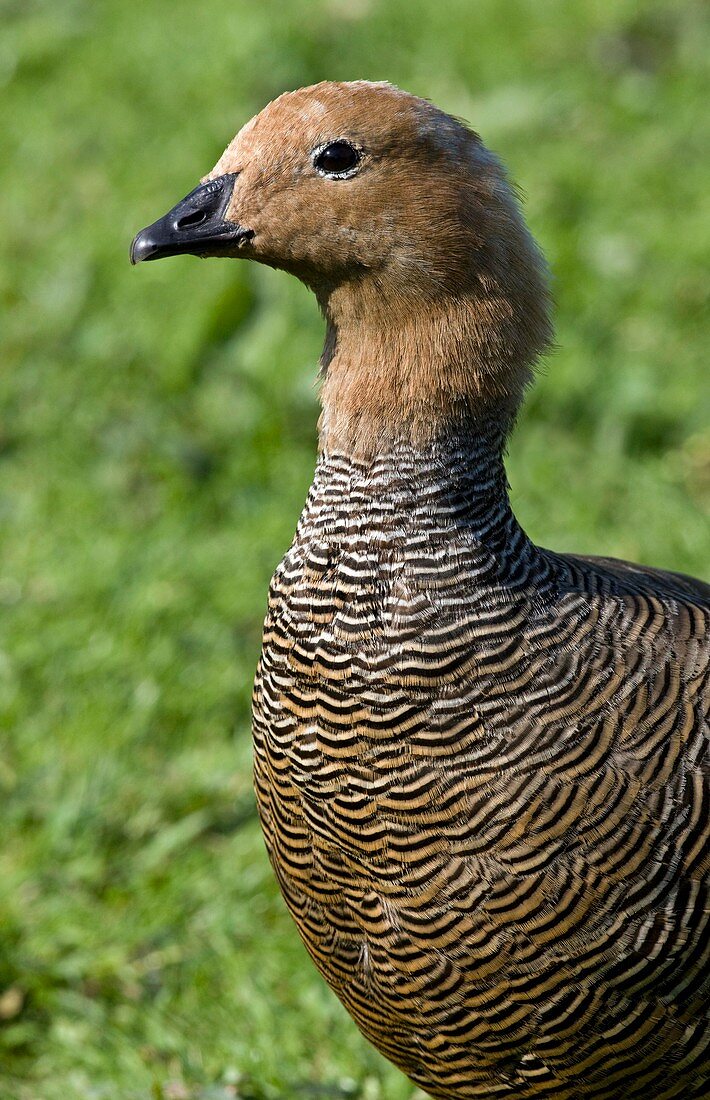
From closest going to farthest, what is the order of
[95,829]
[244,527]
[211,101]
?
[95,829] < [244,527] < [211,101]

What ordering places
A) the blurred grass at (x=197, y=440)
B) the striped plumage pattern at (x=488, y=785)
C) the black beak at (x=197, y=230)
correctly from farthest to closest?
the blurred grass at (x=197, y=440) < the black beak at (x=197, y=230) < the striped plumage pattern at (x=488, y=785)

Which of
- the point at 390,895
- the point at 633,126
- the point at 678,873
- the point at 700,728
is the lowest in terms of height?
the point at 390,895

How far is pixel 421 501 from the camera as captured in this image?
2.66 metres

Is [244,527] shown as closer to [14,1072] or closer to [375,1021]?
[14,1072]

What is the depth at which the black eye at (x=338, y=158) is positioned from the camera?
2633 millimetres

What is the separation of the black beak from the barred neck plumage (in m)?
0.48

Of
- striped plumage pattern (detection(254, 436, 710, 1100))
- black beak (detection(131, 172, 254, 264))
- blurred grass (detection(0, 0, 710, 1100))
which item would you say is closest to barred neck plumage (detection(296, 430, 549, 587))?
striped plumage pattern (detection(254, 436, 710, 1100))

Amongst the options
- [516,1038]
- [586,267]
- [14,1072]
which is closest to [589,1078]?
[516,1038]

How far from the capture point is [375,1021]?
285 centimetres


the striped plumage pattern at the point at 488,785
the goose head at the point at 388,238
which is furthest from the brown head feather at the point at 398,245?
the striped plumage pattern at the point at 488,785

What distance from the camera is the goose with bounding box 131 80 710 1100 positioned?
2.58 meters

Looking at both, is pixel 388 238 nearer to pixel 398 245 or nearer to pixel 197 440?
pixel 398 245

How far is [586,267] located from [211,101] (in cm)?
222

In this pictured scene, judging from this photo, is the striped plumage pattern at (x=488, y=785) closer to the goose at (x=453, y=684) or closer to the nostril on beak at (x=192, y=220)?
the goose at (x=453, y=684)
